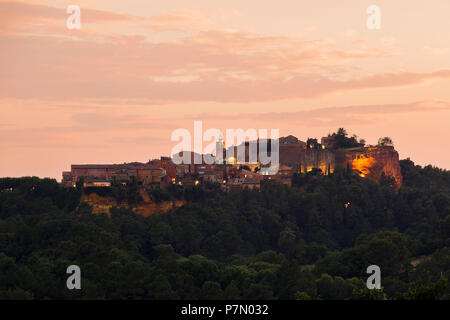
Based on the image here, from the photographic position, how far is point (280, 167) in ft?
309

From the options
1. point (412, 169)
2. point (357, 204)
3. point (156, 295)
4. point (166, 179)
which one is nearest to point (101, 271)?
point (156, 295)

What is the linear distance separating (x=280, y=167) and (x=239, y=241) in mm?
23526

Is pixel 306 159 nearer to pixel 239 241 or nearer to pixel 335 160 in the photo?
pixel 335 160

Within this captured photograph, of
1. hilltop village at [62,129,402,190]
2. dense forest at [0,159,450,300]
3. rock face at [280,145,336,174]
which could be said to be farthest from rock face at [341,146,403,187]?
dense forest at [0,159,450,300]

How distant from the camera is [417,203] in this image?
86.9 meters

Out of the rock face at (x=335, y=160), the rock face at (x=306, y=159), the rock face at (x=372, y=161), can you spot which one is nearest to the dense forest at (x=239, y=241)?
the rock face at (x=372, y=161)

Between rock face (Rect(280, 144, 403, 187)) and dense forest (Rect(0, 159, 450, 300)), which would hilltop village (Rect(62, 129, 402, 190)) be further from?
dense forest (Rect(0, 159, 450, 300))

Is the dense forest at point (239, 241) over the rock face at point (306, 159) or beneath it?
beneath

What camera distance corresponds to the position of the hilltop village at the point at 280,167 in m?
84.4

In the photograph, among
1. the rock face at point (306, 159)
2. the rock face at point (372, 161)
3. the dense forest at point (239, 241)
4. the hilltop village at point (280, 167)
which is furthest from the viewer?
the rock face at point (372, 161)

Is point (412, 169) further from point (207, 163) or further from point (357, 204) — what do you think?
point (207, 163)

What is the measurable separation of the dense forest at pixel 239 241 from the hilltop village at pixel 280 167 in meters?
2.89

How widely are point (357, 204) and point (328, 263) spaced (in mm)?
25751

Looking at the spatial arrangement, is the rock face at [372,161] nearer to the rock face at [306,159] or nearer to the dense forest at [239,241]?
the rock face at [306,159]
